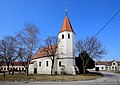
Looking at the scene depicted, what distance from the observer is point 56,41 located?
5178 cm

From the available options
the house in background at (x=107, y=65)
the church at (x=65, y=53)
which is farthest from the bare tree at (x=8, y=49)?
the house in background at (x=107, y=65)

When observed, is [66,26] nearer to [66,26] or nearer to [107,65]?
[66,26]

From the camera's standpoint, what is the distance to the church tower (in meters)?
50.0

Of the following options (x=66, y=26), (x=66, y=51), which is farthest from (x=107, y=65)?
(x=66, y=51)

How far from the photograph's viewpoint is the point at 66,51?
166ft

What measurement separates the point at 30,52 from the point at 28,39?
131 inches

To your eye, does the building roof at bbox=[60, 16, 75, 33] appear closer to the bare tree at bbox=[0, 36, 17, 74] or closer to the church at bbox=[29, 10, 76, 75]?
the church at bbox=[29, 10, 76, 75]

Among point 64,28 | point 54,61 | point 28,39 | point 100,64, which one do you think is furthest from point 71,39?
point 100,64

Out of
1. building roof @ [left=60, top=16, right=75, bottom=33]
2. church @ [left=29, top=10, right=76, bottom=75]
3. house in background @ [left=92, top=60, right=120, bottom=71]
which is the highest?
building roof @ [left=60, top=16, right=75, bottom=33]

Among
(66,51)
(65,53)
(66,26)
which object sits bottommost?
(65,53)

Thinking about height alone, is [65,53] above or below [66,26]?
below

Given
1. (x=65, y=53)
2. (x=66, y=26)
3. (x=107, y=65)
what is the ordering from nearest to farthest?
(x=65, y=53)
(x=66, y=26)
(x=107, y=65)

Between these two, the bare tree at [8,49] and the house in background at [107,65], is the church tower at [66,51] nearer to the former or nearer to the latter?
the bare tree at [8,49]

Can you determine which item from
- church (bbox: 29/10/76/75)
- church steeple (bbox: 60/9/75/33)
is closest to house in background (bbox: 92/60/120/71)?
church steeple (bbox: 60/9/75/33)
